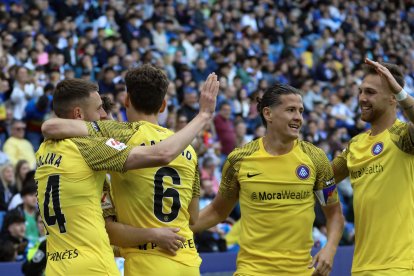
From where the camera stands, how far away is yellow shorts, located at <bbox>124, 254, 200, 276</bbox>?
5.96 meters

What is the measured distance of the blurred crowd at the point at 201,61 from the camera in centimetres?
1399

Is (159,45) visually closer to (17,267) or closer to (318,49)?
(318,49)

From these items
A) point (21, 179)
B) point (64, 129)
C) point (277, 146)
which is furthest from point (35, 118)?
point (64, 129)

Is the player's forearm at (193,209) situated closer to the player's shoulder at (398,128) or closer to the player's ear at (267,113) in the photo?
the player's ear at (267,113)

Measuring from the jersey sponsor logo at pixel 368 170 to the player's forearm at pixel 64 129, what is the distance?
2346 millimetres

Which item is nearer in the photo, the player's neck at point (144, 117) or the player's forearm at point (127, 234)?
the player's forearm at point (127, 234)

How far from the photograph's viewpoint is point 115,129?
614 cm

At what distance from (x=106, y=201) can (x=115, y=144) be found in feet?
2.08

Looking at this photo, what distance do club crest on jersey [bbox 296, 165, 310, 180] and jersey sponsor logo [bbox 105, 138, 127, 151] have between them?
1700 mm

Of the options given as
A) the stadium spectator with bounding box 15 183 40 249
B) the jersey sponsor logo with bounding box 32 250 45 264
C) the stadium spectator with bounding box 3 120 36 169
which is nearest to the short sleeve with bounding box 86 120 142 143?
the jersey sponsor logo with bounding box 32 250 45 264

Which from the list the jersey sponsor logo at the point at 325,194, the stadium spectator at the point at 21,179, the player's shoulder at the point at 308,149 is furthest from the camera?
the stadium spectator at the point at 21,179

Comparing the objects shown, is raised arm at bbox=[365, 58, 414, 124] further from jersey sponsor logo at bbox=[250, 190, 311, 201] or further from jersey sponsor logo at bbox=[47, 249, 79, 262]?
jersey sponsor logo at bbox=[47, 249, 79, 262]

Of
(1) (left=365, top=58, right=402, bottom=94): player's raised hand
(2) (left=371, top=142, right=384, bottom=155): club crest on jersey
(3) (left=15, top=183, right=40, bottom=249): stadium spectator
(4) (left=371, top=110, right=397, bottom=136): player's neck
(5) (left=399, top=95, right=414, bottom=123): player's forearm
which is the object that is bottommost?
(3) (left=15, top=183, right=40, bottom=249): stadium spectator

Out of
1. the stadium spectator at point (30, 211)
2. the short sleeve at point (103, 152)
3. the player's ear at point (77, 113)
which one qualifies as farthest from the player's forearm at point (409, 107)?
the stadium spectator at point (30, 211)
